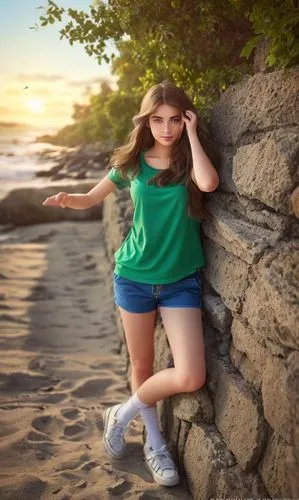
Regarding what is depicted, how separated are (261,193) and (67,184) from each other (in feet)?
26.9

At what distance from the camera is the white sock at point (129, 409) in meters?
3.14

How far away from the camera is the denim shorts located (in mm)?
2945

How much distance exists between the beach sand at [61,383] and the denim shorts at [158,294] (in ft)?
3.07

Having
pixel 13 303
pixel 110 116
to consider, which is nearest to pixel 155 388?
pixel 13 303

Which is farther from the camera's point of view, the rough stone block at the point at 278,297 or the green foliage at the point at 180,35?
the green foliage at the point at 180,35

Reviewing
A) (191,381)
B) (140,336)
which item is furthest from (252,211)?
(140,336)

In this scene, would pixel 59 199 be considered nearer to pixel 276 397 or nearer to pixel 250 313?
pixel 250 313

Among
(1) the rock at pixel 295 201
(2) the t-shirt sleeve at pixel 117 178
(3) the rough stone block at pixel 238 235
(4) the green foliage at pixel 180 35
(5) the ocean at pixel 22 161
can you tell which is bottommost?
(5) the ocean at pixel 22 161

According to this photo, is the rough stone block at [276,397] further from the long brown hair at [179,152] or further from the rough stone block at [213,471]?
the long brown hair at [179,152]

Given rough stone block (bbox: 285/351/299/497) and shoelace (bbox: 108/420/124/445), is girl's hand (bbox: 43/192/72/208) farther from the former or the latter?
rough stone block (bbox: 285/351/299/497)

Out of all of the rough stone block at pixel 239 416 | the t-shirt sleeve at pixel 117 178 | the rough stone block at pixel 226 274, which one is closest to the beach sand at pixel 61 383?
the rough stone block at pixel 239 416

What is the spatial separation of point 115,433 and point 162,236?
1.22 m

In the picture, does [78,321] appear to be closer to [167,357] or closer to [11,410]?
[11,410]

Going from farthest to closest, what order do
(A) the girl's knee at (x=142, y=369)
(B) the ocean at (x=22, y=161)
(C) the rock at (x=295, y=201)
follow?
1. (B) the ocean at (x=22, y=161)
2. (A) the girl's knee at (x=142, y=369)
3. (C) the rock at (x=295, y=201)
